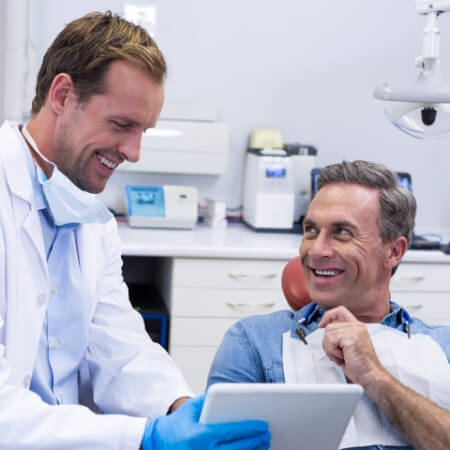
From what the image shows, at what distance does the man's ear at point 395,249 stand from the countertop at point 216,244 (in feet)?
4.21

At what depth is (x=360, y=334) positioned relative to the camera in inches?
67.1

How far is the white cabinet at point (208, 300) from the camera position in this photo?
3221 mm

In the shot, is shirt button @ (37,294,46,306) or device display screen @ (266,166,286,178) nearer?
shirt button @ (37,294,46,306)

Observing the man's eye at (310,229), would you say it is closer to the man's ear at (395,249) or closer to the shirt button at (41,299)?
the man's ear at (395,249)

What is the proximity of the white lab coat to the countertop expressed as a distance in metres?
1.16

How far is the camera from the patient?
→ 167cm

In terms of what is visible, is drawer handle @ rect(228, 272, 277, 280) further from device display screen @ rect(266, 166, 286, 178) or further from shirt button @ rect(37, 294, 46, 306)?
shirt button @ rect(37, 294, 46, 306)

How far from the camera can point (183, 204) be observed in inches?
142

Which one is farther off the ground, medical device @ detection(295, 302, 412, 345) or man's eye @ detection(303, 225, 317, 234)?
man's eye @ detection(303, 225, 317, 234)

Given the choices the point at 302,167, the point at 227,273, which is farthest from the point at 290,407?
the point at 302,167

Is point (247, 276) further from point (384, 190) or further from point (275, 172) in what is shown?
point (384, 190)

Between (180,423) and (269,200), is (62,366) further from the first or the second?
(269,200)

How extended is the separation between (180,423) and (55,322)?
18.1 inches

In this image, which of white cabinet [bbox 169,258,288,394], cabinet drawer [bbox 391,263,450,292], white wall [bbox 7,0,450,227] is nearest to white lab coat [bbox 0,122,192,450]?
white cabinet [bbox 169,258,288,394]
